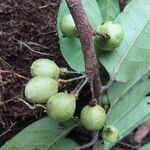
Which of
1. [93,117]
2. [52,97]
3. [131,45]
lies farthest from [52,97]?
[131,45]

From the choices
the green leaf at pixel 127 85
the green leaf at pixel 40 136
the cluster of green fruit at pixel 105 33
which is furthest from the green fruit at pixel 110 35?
the green leaf at pixel 40 136

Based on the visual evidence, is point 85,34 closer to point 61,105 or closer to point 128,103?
point 61,105

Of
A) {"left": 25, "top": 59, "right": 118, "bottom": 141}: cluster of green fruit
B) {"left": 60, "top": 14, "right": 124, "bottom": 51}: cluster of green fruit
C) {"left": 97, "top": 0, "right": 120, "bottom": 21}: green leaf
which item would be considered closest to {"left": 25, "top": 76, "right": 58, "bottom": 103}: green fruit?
{"left": 25, "top": 59, "right": 118, "bottom": 141}: cluster of green fruit

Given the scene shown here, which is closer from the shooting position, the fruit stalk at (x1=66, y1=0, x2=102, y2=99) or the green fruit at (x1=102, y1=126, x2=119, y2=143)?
the fruit stalk at (x1=66, y1=0, x2=102, y2=99)

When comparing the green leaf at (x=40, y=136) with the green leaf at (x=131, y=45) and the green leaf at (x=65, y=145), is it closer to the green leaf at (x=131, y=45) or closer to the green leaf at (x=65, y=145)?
the green leaf at (x=65, y=145)

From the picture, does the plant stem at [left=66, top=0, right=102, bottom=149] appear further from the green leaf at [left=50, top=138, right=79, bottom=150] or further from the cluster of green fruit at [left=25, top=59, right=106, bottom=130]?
the green leaf at [left=50, top=138, right=79, bottom=150]

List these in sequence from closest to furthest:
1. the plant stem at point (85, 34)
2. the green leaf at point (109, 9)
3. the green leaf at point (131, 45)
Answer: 1. the plant stem at point (85, 34)
2. the green leaf at point (131, 45)
3. the green leaf at point (109, 9)

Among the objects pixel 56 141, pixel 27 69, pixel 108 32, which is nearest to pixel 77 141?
pixel 56 141
